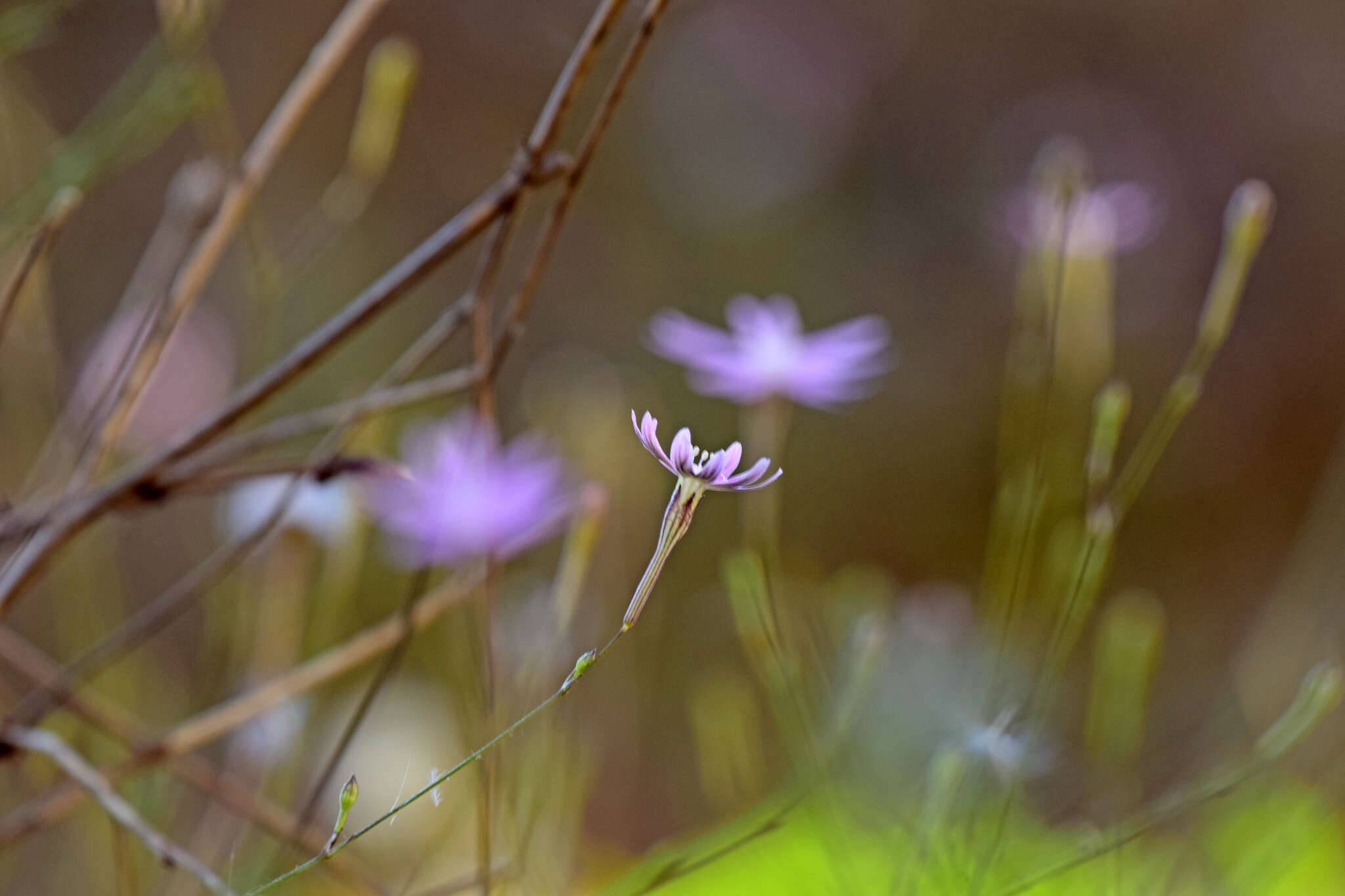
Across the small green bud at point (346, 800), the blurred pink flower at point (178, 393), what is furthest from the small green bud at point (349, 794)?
the blurred pink flower at point (178, 393)

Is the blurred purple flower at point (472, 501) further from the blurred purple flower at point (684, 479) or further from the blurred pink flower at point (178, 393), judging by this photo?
the blurred pink flower at point (178, 393)

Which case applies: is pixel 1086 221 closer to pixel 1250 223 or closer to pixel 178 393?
pixel 1250 223

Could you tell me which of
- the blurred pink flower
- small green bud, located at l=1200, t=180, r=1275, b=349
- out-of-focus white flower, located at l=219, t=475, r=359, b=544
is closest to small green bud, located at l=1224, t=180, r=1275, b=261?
small green bud, located at l=1200, t=180, r=1275, b=349

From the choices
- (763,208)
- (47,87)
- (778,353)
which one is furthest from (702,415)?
(778,353)

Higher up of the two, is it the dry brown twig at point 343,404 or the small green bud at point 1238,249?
the dry brown twig at point 343,404

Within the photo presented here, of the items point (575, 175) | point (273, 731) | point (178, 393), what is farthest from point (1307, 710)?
point (178, 393)

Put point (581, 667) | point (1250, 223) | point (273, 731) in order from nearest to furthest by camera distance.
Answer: point (581, 667) → point (1250, 223) → point (273, 731)
